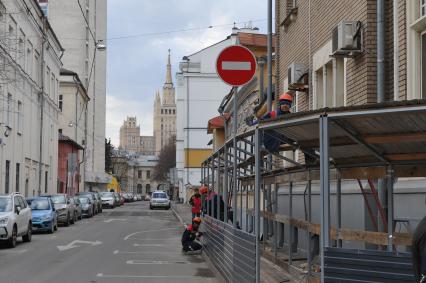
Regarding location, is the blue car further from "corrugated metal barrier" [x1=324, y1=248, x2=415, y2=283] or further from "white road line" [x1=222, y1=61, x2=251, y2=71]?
"corrugated metal barrier" [x1=324, y1=248, x2=415, y2=283]

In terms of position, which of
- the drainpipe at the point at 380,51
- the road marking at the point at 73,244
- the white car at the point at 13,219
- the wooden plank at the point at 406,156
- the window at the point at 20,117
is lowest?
the road marking at the point at 73,244

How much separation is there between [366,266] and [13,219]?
1487 cm

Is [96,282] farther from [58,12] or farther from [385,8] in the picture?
[58,12]

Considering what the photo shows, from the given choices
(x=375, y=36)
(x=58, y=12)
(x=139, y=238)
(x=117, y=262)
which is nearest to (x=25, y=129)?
(x=139, y=238)

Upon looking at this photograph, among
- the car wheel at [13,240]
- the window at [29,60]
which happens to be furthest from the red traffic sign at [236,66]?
the window at [29,60]

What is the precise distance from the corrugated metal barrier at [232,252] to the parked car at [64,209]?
16.7 metres

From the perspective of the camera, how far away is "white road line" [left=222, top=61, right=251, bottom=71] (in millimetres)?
8484

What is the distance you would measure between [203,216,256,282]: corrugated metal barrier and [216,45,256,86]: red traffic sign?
2030mm

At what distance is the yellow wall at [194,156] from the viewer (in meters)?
66.9

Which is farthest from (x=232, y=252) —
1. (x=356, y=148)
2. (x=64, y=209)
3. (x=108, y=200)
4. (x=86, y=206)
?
(x=108, y=200)

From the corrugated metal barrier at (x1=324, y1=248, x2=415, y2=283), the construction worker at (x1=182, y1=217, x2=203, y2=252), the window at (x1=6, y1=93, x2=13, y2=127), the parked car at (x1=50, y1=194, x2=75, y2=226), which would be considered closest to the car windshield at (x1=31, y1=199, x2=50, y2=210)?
A: the parked car at (x1=50, y1=194, x2=75, y2=226)

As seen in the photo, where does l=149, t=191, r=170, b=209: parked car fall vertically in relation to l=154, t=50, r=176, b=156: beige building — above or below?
below

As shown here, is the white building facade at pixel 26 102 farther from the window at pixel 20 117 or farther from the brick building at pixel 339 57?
the brick building at pixel 339 57

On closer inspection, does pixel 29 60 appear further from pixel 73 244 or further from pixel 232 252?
pixel 232 252
